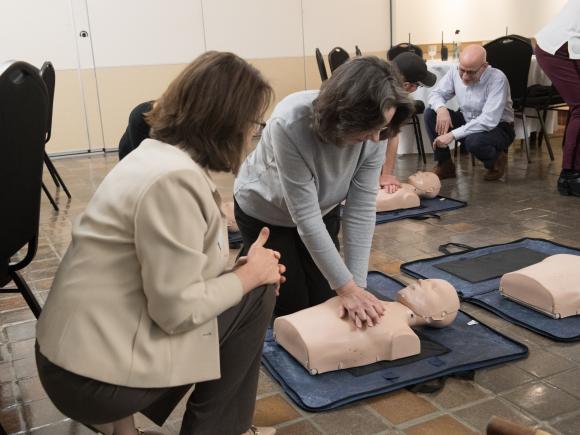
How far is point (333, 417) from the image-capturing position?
5.43ft

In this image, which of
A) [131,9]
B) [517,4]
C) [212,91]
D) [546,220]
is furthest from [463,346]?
[517,4]

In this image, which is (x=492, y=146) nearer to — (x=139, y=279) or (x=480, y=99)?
(x=480, y=99)

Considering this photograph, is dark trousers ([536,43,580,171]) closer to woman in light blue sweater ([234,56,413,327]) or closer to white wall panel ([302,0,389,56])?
woman in light blue sweater ([234,56,413,327])

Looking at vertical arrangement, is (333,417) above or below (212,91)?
below

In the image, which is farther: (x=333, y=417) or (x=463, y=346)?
(x=463, y=346)

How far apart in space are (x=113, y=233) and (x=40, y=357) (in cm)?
30

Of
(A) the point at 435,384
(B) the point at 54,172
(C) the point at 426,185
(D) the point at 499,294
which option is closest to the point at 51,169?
(B) the point at 54,172

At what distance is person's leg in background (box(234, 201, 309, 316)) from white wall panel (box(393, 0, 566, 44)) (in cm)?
624

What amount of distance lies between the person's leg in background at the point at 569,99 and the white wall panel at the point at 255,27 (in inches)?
146

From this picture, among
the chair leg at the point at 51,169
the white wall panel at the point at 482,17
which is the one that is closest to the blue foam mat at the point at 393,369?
the chair leg at the point at 51,169

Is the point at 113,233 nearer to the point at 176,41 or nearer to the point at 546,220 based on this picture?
the point at 546,220

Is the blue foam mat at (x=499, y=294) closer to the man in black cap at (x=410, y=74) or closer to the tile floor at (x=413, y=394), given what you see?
the tile floor at (x=413, y=394)

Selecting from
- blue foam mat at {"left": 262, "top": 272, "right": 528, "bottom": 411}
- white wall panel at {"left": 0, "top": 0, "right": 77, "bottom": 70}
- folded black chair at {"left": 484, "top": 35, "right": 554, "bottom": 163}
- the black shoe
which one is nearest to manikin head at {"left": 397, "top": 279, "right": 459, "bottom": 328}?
blue foam mat at {"left": 262, "top": 272, "right": 528, "bottom": 411}

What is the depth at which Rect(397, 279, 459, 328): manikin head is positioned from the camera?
2020 mm
